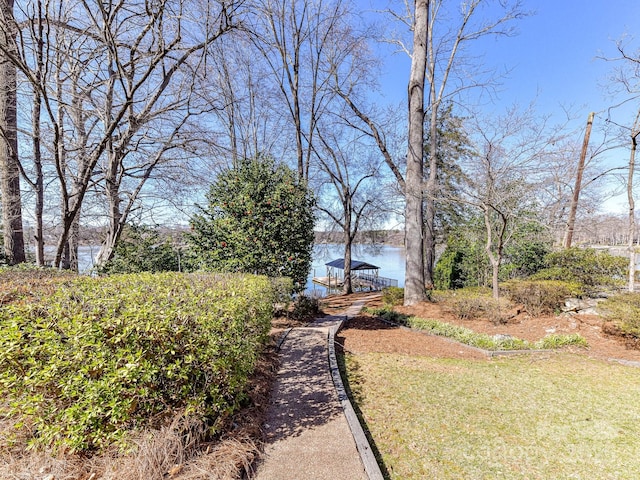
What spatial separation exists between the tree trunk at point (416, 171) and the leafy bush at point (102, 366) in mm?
7577

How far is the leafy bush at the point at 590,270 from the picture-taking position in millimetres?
7686

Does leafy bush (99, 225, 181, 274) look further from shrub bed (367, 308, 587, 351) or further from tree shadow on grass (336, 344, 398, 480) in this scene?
shrub bed (367, 308, 587, 351)

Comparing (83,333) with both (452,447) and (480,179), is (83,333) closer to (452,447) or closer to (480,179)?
(452,447)

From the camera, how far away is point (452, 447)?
2.52 meters

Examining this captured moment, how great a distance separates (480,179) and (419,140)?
2752mm

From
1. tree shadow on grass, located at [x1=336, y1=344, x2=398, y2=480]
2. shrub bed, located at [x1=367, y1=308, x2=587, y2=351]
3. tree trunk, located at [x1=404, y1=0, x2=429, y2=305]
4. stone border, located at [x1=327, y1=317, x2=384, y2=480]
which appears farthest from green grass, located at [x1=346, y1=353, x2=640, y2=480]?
tree trunk, located at [x1=404, y1=0, x2=429, y2=305]

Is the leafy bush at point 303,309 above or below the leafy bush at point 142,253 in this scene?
below

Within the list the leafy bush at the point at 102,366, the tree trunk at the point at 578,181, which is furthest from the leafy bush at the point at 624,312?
the leafy bush at the point at 102,366

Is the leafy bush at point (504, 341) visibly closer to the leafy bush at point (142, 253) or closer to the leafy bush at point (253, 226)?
the leafy bush at point (253, 226)

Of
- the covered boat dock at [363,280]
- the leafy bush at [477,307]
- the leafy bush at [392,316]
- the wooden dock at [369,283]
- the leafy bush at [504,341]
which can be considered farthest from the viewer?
the wooden dock at [369,283]

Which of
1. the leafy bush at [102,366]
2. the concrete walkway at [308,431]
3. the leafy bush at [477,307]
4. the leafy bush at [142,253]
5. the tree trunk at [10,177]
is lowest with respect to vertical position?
the concrete walkway at [308,431]

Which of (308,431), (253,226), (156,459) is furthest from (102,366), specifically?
(253,226)

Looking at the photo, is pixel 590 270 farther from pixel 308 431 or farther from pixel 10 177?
pixel 10 177

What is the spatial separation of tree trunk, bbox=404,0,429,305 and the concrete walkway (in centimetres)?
542
